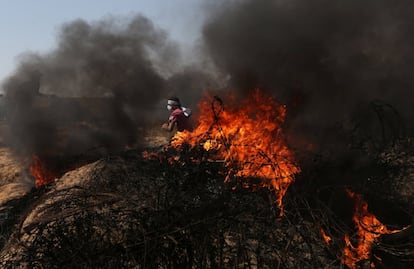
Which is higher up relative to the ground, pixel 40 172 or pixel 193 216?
pixel 40 172

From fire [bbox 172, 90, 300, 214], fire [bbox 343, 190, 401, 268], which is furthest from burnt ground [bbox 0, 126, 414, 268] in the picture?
fire [bbox 172, 90, 300, 214]

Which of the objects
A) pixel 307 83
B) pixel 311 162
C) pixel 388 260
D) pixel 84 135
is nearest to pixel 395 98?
pixel 307 83

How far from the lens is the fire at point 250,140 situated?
5957 millimetres

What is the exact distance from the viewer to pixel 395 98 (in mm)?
9781

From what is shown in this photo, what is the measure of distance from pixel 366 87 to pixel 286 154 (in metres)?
4.50

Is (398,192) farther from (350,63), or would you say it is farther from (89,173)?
(89,173)

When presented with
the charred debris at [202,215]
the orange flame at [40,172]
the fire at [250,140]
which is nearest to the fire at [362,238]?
the charred debris at [202,215]

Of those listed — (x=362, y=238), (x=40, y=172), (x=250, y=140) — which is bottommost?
(x=362, y=238)

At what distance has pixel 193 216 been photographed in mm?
4352

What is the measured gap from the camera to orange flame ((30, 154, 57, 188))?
36.3 feet

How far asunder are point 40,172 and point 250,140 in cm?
763

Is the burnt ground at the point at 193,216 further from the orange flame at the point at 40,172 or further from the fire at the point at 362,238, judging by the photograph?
the orange flame at the point at 40,172

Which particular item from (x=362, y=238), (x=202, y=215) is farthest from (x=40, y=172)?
(x=362, y=238)

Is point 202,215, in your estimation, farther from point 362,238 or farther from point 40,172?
point 40,172
